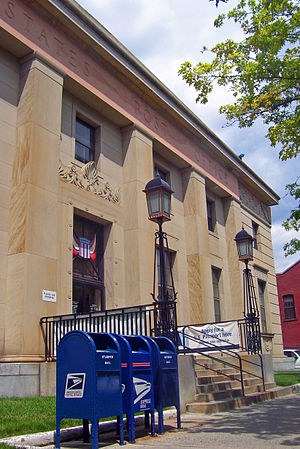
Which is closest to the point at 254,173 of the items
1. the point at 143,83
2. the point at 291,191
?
the point at 143,83

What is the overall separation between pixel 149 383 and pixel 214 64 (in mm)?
7410

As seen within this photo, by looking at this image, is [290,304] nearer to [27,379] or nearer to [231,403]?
[231,403]

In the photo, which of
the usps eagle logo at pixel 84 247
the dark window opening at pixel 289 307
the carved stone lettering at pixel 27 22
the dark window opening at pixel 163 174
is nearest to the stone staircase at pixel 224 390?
the usps eagle logo at pixel 84 247

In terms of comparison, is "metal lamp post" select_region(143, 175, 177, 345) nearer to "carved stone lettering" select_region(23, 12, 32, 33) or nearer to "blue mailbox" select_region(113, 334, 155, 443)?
"blue mailbox" select_region(113, 334, 155, 443)

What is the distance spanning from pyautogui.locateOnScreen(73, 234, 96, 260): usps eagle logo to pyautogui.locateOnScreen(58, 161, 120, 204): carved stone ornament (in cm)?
173

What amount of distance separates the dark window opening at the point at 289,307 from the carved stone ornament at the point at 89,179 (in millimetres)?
33861

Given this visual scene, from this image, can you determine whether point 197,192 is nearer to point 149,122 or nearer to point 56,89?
point 149,122

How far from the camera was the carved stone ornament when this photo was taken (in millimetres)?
15520

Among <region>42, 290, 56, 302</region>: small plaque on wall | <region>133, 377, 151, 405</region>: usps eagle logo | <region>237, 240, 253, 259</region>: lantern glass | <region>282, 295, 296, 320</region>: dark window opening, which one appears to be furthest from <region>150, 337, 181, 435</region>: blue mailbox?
<region>282, 295, 296, 320</region>: dark window opening

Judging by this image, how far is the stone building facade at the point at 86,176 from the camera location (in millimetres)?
12773

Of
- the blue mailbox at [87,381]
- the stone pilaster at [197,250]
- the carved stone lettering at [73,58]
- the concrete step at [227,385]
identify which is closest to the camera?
the blue mailbox at [87,381]

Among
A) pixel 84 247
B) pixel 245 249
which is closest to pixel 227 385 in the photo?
pixel 245 249

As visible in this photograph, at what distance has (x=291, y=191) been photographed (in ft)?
45.9

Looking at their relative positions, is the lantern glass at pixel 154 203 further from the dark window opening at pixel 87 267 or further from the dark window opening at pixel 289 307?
the dark window opening at pixel 289 307
